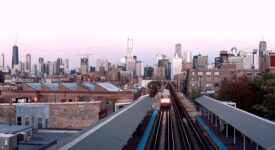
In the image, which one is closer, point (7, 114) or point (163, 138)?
point (163, 138)

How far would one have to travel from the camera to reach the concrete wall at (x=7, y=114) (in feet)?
109

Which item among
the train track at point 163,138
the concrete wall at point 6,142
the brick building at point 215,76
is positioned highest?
the brick building at point 215,76

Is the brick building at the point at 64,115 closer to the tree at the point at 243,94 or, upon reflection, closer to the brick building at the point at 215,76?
the tree at the point at 243,94

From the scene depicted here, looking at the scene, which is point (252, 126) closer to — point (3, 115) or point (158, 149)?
point (158, 149)

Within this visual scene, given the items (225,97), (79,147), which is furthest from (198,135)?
(79,147)

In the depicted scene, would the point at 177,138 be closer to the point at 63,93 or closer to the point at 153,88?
the point at 63,93

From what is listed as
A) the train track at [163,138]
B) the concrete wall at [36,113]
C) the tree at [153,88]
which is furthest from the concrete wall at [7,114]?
the tree at [153,88]

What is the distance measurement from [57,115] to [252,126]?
938 inches

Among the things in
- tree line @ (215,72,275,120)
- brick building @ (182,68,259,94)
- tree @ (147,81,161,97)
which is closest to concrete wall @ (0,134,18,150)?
tree line @ (215,72,275,120)

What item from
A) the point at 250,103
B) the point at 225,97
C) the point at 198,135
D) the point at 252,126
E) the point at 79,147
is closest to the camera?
the point at 79,147

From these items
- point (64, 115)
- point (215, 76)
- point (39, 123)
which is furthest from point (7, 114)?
point (215, 76)

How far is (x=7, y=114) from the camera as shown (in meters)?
33.4

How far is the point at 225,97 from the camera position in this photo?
46156 millimetres

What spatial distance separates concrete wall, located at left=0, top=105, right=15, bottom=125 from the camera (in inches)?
1309
